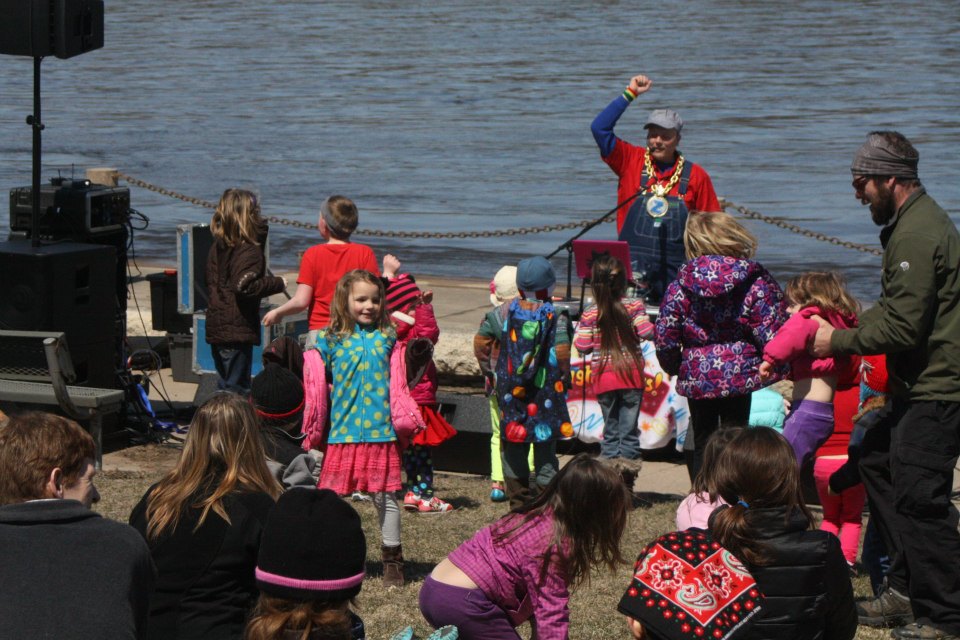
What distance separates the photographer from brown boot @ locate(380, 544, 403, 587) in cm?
615

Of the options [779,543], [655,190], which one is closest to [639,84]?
[655,190]

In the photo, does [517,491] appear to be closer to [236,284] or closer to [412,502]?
[412,502]

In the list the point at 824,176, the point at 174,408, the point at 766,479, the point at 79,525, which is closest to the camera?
the point at 79,525

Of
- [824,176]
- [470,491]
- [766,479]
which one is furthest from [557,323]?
[824,176]

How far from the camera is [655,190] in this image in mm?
8641

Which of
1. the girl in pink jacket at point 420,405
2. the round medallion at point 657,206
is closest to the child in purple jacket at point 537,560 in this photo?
the girl in pink jacket at point 420,405

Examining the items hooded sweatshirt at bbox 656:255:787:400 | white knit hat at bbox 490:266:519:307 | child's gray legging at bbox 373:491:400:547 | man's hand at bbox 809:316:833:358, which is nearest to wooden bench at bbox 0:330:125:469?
white knit hat at bbox 490:266:519:307

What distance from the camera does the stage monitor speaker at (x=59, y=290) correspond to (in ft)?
27.5

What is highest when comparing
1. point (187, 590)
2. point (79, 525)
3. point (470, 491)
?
point (79, 525)

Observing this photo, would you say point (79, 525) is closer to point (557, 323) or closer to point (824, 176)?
point (557, 323)

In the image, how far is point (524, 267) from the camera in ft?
23.5

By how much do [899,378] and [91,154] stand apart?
73.9 ft

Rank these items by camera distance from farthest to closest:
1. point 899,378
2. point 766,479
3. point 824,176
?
point 824,176 → point 899,378 → point 766,479

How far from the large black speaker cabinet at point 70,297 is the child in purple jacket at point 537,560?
4.58m
